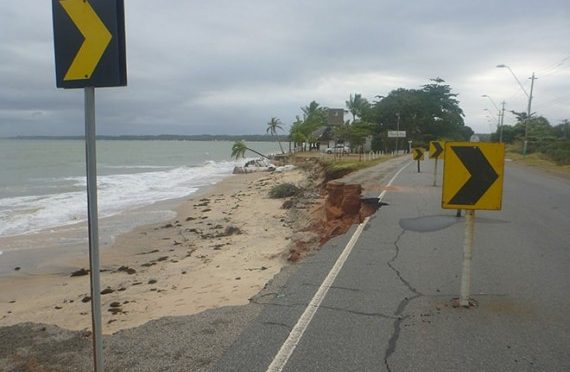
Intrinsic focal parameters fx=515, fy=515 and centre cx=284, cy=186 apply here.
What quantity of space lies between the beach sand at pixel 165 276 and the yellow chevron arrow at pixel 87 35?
14.7 feet

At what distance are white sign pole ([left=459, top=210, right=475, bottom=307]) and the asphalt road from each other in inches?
5.7

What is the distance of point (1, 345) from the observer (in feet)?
18.7

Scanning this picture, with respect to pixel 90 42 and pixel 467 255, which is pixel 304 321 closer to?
pixel 467 255

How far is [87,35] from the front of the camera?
3230mm

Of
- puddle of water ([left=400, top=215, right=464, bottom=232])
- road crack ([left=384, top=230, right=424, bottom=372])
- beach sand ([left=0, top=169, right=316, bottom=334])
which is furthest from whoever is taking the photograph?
puddle of water ([left=400, top=215, right=464, bottom=232])

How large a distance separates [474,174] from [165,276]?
8.52 m

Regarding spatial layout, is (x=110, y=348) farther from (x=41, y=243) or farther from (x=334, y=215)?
(x=41, y=243)

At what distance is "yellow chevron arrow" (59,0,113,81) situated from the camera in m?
3.21

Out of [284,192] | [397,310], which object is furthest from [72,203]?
[397,310]

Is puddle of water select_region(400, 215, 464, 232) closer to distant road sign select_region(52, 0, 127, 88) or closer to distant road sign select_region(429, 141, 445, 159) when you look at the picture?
distant road sign select_region(429, 141, 445, 159)

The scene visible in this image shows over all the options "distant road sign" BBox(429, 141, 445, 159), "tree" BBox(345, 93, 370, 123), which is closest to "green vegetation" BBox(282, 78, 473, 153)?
"tree" BBox(345, 93, 370, 123)

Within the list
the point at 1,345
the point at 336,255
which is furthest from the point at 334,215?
the point at 1,345

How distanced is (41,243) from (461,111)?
86.4 metres

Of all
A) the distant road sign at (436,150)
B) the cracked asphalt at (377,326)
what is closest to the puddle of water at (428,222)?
the cracked asphalt at (377,326)
